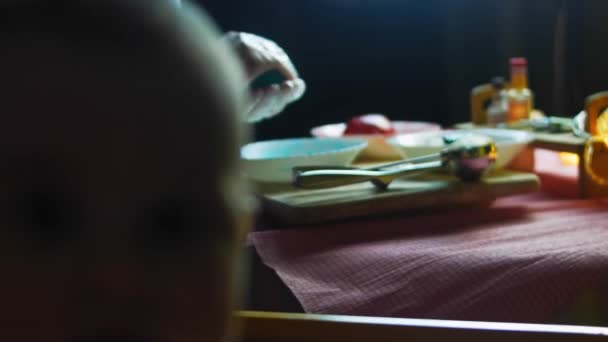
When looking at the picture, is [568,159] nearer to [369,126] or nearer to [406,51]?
[369,126]

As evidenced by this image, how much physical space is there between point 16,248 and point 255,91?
1.42 feet

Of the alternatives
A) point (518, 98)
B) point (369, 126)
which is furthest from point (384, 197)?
point (518, 98)

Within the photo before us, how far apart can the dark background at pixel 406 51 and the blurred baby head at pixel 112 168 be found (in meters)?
1.33

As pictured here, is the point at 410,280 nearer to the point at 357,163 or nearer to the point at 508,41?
the point at 357,163

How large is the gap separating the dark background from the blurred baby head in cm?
133

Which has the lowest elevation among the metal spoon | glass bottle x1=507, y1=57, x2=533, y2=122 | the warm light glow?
the warm light glow

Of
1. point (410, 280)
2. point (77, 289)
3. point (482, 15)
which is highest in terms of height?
point (482, 15)

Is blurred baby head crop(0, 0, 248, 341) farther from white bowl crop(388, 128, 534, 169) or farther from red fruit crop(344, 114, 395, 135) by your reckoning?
red fruit crop(344, 114, 395, 135)

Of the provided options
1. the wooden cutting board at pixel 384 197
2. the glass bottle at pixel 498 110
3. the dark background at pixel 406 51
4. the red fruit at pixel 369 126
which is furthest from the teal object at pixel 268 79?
the dark background at pixel 406 51

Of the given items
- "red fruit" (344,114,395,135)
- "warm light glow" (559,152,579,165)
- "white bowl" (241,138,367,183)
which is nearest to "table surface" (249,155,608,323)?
"white bowl" (241,138,367,183)

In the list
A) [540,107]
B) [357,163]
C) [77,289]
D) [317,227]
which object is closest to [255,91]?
[317,227]

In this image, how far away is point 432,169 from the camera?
0.75 m

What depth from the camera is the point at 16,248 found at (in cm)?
26

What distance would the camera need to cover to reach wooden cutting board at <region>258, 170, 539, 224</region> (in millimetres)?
673
